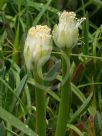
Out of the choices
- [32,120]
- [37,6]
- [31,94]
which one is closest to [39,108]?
[32,120]

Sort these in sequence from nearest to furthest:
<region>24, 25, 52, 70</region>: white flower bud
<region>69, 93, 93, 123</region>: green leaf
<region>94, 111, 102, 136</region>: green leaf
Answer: <region>24, 25, 52, 70</region>: white flower bud → <region>94, 111, 102, 136</region>: green leaf → <region>69, 93, 93, 123</region>: green leaf

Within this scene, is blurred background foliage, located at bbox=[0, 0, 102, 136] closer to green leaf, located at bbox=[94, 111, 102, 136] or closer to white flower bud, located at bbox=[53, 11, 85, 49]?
green leaf, located at bbox=[94, 111, 102, 136]

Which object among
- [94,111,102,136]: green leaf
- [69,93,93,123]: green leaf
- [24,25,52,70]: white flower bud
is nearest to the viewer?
[24,25,52,70]: white flower bud

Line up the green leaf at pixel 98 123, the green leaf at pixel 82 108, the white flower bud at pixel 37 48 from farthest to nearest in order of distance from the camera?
1. the green leaf at pixel 82 108
2. the green leaf at pixel 98 123
3. the white flower bud at pixel 37 48

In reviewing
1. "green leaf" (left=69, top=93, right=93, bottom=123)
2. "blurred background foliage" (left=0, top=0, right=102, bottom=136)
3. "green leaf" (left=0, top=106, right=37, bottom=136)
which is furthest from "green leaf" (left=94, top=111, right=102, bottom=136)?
"green leaf" (left=0, top=106, right=37, bottom=136)

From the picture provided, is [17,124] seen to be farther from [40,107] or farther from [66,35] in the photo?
[66,35]

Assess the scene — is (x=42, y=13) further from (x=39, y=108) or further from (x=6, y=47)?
(x=39, y=108)

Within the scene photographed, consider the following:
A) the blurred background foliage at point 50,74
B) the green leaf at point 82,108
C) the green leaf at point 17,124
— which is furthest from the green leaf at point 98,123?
the green leaf at point 17,124

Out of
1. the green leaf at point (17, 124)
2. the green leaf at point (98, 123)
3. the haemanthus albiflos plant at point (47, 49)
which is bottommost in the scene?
the green leaf at point (98, 123)

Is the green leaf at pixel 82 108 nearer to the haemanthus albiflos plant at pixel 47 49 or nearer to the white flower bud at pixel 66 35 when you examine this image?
the haemanthus albiflos plant at pixel 47 49
